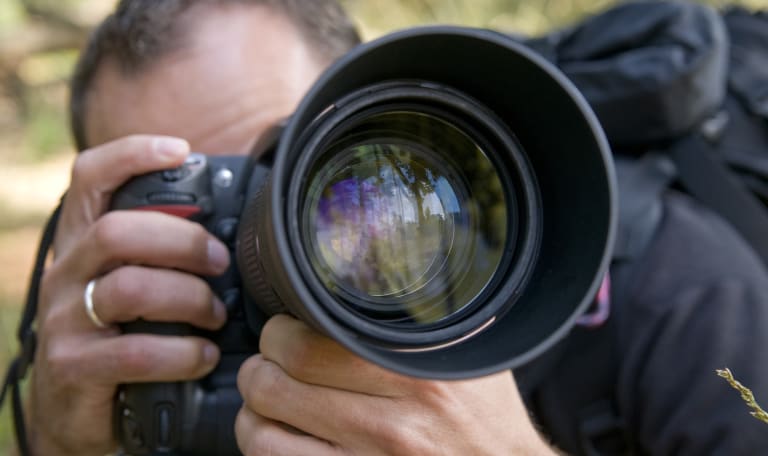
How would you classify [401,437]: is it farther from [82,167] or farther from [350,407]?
[82,167]

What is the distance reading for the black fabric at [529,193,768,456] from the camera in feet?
3.81

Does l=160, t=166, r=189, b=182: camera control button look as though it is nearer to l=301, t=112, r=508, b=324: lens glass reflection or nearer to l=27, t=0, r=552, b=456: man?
l=27, t=0, r=552, b=456: man

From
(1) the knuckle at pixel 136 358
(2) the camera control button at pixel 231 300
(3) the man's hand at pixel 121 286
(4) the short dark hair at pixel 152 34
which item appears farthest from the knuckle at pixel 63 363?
(4) the short dark hair at pixel 152 34

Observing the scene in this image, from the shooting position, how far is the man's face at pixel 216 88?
124 cm

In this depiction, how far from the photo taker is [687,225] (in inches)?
51.1

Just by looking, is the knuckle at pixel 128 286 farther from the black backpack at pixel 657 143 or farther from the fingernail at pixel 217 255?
the black backpack at pixel 657 143

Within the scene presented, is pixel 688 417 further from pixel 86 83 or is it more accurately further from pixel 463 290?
pixel 86 83

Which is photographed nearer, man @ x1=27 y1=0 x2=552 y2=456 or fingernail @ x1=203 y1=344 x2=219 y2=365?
man @ x1=27 y1=0 x2=552 y2=456

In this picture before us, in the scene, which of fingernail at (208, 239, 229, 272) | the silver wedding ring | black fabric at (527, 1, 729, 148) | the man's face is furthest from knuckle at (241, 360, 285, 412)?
black fabric at (527, 1, 729, 148)

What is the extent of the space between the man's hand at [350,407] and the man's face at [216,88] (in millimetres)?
520

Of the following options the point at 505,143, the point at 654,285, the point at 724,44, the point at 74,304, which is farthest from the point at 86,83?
the point at 724,44

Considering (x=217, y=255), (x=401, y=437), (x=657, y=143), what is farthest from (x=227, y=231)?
(x=657, y=143)

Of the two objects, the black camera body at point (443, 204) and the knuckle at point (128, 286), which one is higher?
the black camera body at point (443, 204)

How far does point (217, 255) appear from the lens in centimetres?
101
